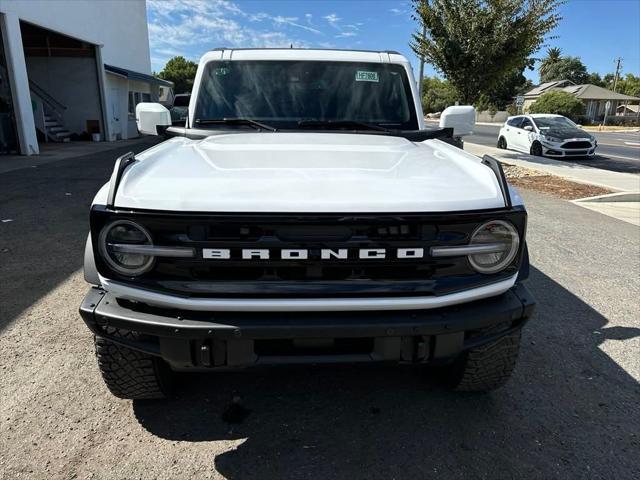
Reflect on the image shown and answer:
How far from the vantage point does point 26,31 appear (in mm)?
19625

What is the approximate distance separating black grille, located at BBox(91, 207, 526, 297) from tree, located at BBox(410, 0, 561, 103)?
1349 cm

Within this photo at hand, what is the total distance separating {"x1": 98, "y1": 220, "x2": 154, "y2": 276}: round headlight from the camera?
6.61 ft

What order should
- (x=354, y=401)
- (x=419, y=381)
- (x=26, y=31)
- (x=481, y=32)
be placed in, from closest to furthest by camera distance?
1. (x=354, y=401)
2. (x=419, y=381)
3. (x=481, y=32)
4. (x=26, y=31)

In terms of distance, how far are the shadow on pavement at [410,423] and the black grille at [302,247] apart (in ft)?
1.67

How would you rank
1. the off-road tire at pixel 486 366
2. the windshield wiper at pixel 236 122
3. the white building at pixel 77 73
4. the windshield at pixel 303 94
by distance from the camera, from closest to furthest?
the off-road tire at pixel 486 366 → the windshield wiper at pixel 236 122 → the windshield at pixel 303 94 → the white building at pixel 77 73

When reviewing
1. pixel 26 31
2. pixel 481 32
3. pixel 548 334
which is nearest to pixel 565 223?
pixel 548 334

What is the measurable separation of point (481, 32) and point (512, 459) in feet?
45.4

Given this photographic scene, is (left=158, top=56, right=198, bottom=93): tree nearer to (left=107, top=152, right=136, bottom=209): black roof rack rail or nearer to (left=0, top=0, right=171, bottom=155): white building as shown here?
(left=0, top=0, right=171, bottom=155): white building

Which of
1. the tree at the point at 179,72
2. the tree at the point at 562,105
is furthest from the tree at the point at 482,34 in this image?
the tree at the point at 179,72

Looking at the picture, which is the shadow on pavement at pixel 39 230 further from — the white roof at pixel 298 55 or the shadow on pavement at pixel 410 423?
the white roof at pixel 298 55

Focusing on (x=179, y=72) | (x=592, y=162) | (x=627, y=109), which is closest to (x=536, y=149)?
(x=592, y=162)

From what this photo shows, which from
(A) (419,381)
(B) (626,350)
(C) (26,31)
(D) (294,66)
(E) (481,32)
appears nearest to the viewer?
(A) (419,381)

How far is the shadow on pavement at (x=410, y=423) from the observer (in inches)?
90.0

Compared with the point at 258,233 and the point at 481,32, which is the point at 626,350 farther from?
the point at 481,32
